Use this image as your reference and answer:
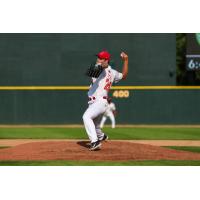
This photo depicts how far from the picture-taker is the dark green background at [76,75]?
95.5 ft

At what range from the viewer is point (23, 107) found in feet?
95.9

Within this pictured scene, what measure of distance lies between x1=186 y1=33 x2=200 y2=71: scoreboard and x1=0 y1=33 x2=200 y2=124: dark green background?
6.19 feet

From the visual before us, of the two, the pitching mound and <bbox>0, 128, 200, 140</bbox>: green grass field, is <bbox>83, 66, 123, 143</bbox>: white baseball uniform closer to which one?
the pitching mound

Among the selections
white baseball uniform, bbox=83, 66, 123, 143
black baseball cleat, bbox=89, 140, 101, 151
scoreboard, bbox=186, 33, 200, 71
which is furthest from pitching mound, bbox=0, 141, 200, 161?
scoreboard, bbox=186, 33, 200, 71

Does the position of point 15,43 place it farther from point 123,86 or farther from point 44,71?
point 123,86

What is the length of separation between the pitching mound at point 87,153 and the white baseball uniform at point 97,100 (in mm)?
546

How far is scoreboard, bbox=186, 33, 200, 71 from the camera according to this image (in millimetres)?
27469

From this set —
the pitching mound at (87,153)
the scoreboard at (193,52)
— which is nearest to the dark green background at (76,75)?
the scoreboard at (193,52)

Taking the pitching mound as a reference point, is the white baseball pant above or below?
above

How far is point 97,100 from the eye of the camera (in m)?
12.9

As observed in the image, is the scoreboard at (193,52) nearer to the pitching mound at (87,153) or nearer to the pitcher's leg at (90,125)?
the pitching mound at (87,153)

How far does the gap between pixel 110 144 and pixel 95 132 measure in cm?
160

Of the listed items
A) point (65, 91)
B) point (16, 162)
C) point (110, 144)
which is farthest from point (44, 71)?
point (16, 162)

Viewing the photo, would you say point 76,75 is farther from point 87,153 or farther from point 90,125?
point 87,153
